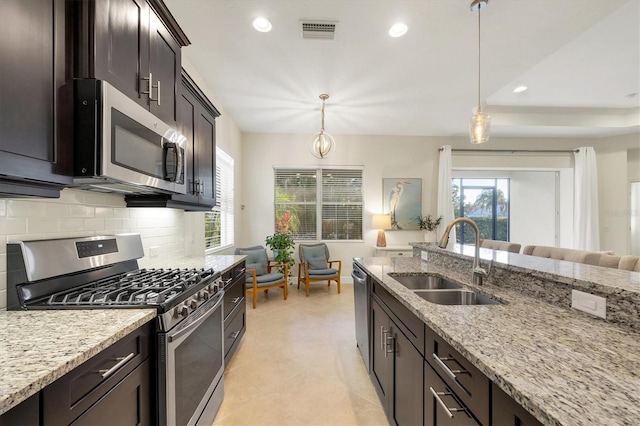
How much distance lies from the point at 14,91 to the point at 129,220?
1.20m

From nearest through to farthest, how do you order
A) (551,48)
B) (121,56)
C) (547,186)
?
(121,56), (551,48), (547,186)

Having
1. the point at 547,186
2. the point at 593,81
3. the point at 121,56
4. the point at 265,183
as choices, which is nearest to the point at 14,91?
the point at 121,56

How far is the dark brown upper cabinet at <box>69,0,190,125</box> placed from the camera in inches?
42.8

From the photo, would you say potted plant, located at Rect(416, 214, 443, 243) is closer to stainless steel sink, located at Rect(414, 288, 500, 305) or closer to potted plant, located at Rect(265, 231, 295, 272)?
potted plant, located at Rect(265, 231, 295, 272)

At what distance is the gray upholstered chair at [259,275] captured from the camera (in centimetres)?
392

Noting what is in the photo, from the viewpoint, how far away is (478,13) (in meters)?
2.09

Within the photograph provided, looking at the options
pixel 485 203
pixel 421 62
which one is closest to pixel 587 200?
pixel 485 203

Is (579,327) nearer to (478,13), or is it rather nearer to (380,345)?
(380,345)

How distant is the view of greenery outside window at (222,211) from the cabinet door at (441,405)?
10.4 ft

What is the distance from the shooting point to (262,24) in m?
2.25

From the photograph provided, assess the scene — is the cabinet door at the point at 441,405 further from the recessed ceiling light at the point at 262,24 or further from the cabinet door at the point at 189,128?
the recessed ceiling light at the point at 262,24

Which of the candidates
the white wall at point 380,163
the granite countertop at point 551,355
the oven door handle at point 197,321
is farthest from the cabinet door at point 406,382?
the white wall at point 380,163

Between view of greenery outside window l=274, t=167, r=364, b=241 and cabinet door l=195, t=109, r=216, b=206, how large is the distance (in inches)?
102

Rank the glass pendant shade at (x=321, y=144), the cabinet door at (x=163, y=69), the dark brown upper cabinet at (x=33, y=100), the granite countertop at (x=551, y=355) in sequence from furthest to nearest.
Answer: the glass pendant shade at (x=321, y=144) < the cabinet door at (x=163, y=69) < the dark brown upper cabinet at (x=33, y=100) < the granite countertop at (x=551, y=355)
